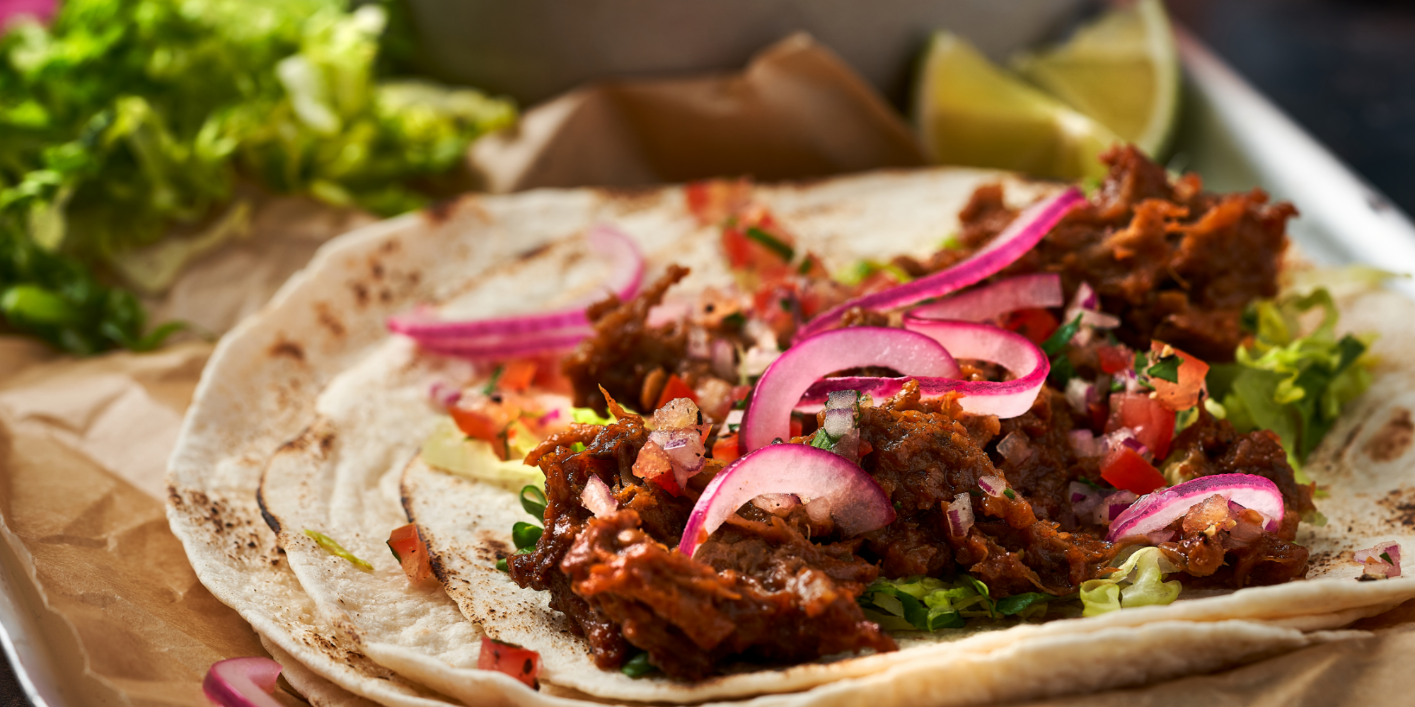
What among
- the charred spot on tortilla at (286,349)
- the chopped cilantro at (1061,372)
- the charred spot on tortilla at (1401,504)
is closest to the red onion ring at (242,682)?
the charred spot on tortilla at (286,349)

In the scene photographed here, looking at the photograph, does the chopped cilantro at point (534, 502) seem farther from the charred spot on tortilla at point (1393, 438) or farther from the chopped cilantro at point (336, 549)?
the charred spot on tortilla at point (1393, 438)

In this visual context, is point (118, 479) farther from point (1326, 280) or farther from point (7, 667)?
point (1326, 280)

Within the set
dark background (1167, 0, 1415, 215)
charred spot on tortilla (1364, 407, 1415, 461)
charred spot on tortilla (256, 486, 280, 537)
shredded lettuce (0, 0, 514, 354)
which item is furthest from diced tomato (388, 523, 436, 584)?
dark background (1167, 0, 1415, 215)

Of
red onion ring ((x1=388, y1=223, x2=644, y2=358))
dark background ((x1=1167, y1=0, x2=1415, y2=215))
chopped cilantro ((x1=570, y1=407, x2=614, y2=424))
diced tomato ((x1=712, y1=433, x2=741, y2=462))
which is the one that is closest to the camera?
diced tomato ((x1=712, y1=433, x2=741, y2=462))

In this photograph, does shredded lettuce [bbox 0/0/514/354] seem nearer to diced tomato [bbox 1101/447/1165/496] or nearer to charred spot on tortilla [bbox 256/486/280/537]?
charred spot on tortilla [bbox 256/486/280/537]

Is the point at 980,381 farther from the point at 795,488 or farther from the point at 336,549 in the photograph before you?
the point at 336,549
